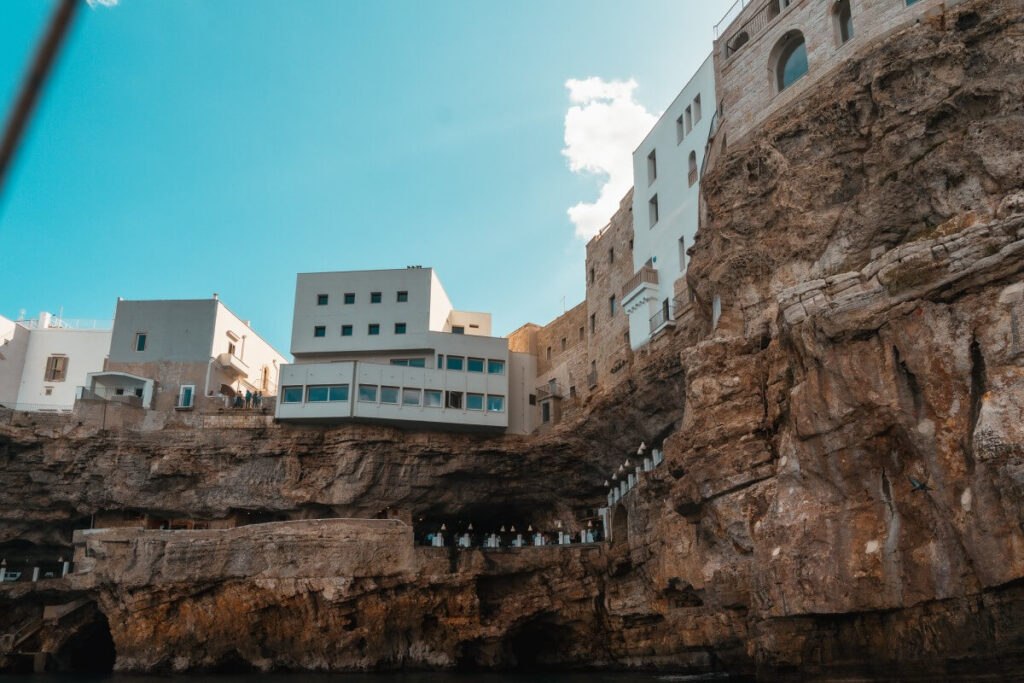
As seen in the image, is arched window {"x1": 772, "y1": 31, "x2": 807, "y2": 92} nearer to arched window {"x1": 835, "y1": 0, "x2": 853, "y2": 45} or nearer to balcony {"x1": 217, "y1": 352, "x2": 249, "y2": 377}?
arched window {"x1": 835, "y1": 0, "x2": 853, "y2": 45}

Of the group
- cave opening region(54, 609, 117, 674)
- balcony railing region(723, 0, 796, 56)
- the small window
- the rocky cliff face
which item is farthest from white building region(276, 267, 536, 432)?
balcony railing region(723, 0, 796, 56)

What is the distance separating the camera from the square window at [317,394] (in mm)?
45969

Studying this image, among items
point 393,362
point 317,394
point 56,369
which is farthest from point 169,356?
point 56,369

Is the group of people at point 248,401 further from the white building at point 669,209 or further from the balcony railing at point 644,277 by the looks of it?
the balcony railing at point 644,277

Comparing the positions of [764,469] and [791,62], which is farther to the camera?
[791,62]

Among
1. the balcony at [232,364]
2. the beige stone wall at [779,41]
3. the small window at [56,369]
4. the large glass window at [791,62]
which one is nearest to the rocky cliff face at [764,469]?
the beige stone wall at [779,41]

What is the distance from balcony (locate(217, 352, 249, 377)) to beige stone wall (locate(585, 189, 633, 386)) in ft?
68.1

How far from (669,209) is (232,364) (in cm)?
2688

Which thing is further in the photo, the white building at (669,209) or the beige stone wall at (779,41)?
the white building at (669,209)

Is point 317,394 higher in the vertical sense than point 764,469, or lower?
higher

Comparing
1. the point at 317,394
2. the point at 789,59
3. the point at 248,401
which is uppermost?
the point at 789,59

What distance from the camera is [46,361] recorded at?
5891cm

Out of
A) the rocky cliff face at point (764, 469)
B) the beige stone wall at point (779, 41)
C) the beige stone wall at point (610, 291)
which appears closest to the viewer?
the rocky cliff face at point (764, 469)

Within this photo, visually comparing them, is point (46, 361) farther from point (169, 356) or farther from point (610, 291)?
point (610, 291)
